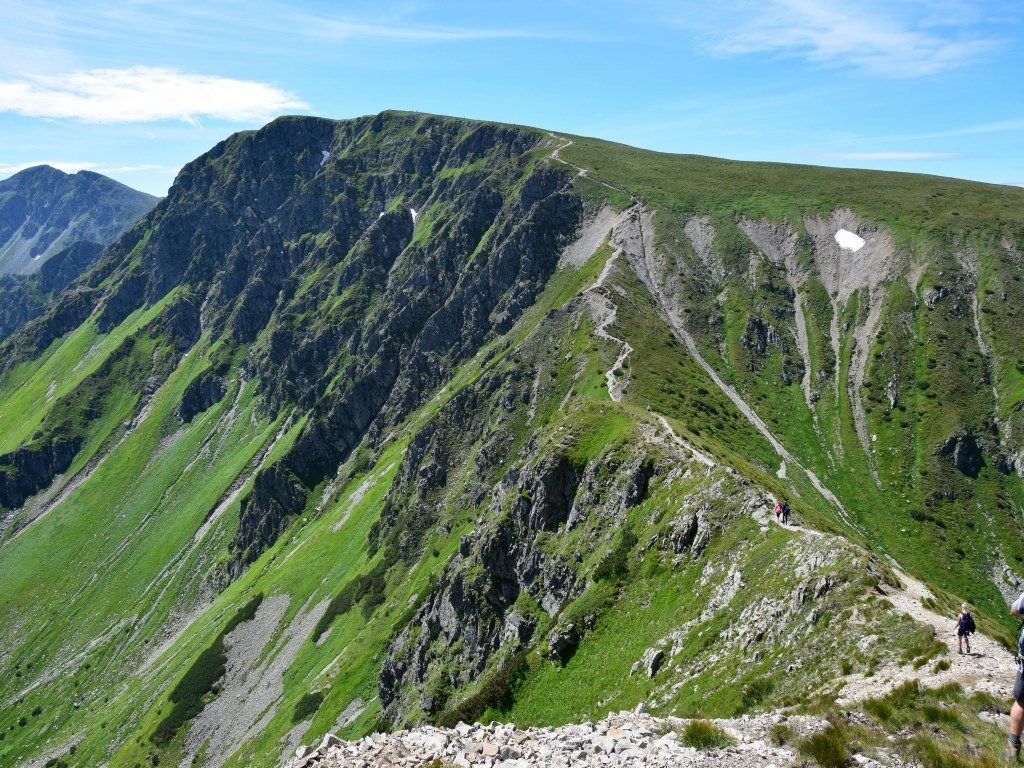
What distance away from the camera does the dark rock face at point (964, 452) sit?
11888cm

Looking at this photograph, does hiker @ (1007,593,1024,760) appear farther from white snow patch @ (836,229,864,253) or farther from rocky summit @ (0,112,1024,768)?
white snow patch @ (836,229,864,253)

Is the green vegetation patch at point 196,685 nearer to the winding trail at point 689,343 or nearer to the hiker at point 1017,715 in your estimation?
the winding trail at point 689,343

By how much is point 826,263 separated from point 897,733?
17759 centimetres

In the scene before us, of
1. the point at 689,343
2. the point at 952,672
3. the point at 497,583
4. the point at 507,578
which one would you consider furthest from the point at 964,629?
the point at 689,343

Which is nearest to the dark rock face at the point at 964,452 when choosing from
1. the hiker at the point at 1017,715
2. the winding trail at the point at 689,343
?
the winding trail at the point at 689,343

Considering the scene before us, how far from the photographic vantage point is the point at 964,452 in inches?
4719

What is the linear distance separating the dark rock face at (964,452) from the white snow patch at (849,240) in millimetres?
68822

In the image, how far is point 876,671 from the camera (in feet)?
87.2


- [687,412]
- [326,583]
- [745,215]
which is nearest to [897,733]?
[687,412]

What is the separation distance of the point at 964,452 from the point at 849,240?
253 ft

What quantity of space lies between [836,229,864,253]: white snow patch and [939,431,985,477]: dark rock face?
2710 inches

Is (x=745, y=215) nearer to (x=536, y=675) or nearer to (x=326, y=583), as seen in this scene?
(x=326, y=583)

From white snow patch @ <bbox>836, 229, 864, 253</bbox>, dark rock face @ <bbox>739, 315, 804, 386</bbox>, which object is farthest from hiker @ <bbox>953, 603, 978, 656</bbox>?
white snow patch @ <bbox>836, 229, 864, 253</bbox>

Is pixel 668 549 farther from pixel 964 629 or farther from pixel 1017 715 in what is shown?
pixel 1017 715
